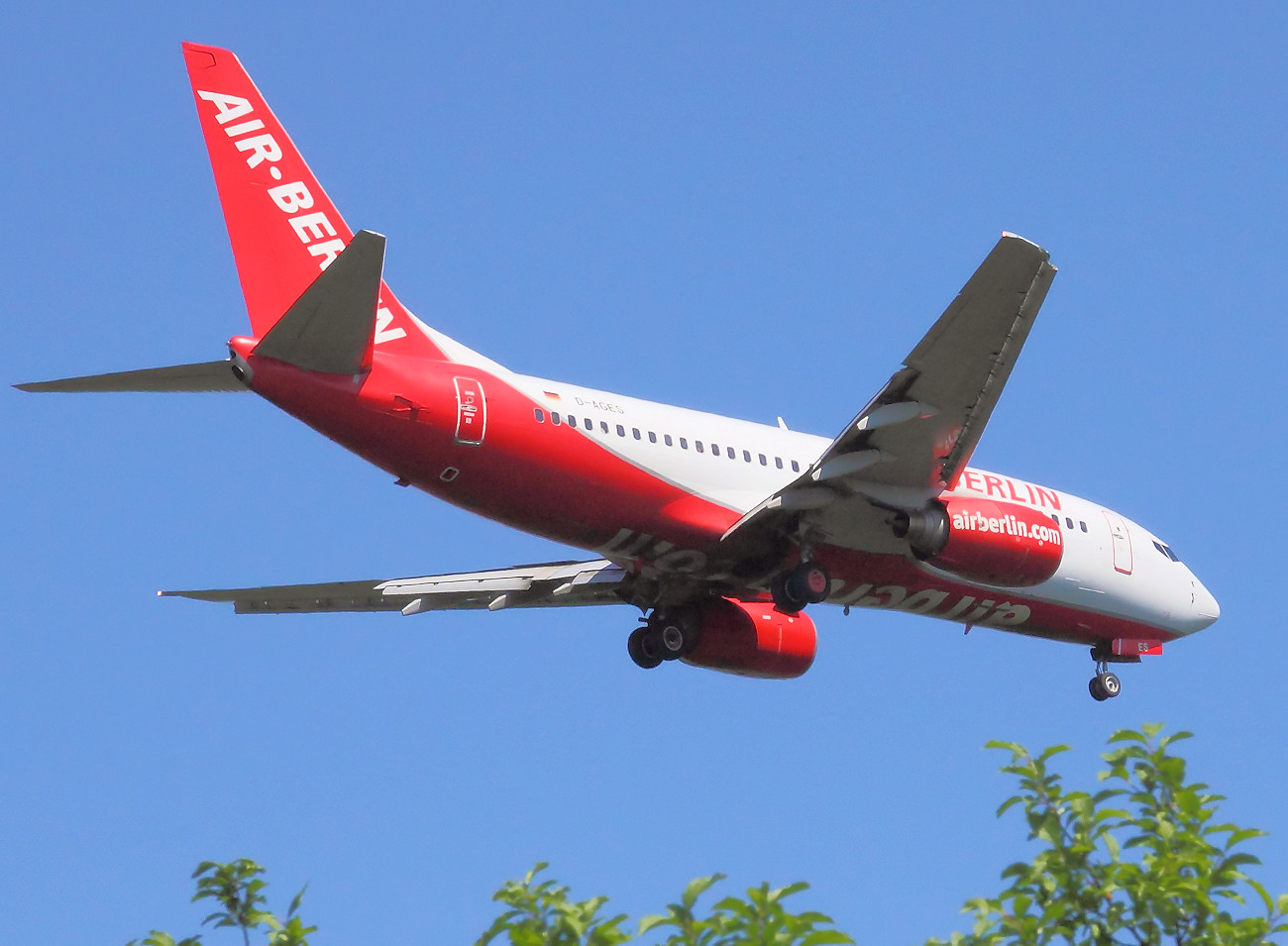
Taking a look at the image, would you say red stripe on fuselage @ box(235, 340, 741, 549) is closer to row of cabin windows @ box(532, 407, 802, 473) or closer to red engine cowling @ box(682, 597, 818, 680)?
row of cabin windows @ box(532, 407, 802, 473)

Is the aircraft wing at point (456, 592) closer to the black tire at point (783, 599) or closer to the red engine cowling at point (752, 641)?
the red engine cowling at point (752, 641)

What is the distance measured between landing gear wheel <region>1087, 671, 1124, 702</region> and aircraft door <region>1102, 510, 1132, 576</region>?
210 centimetres

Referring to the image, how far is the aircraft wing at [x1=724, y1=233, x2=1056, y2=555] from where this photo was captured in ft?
76.2

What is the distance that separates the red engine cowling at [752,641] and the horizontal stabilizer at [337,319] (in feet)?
30.5

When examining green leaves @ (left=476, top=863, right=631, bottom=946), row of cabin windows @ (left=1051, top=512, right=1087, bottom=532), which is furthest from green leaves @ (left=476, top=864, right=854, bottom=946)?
row of cabin windows @ (left=1051, top=512, right=1087, bottom=532)

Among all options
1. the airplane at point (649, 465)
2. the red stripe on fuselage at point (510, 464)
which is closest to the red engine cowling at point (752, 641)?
the airplane at point (649, 465)

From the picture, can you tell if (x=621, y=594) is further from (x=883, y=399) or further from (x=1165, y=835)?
(x=1165, y=835)

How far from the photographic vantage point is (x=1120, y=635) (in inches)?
1256

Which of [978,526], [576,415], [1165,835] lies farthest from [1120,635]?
[1165,835]

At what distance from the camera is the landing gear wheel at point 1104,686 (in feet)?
105

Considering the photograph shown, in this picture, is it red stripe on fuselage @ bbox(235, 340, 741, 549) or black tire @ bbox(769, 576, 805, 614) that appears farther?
black tire @ bbox(769, 576, 805, 614)

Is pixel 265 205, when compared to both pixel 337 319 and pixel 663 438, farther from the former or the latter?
pixel 663 438

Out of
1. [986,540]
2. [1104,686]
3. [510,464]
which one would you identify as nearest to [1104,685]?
[1104,686]

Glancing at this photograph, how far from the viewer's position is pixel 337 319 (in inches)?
860
